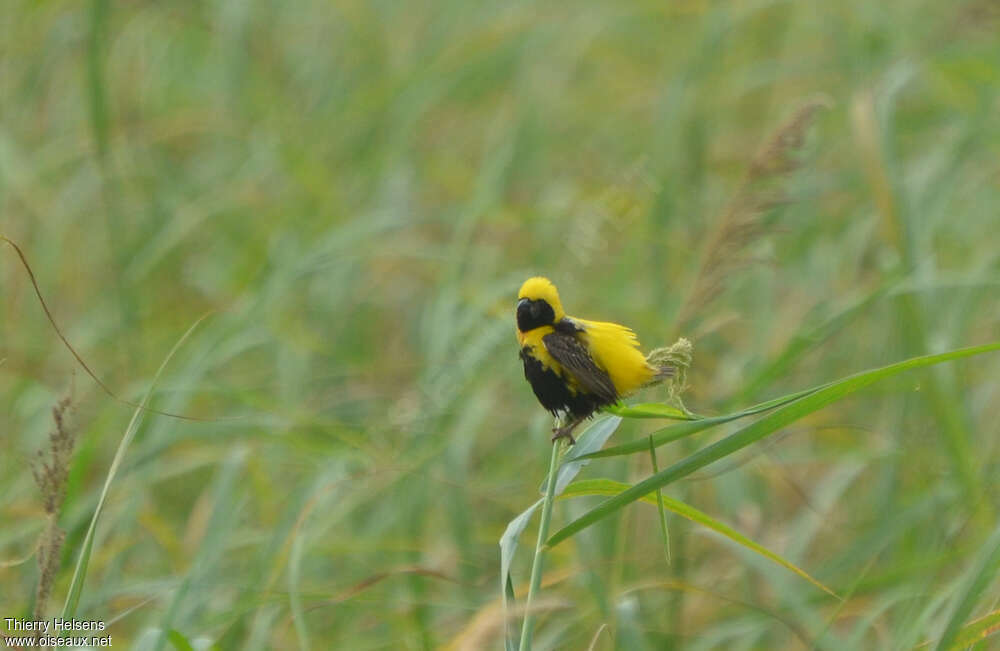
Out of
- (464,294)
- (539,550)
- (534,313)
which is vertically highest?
(464,294)

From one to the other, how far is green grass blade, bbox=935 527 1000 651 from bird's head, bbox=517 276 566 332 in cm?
80

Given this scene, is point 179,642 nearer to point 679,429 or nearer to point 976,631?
point 679,429

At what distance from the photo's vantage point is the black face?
6.31 feet

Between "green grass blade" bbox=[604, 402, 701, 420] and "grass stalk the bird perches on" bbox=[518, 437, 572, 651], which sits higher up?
"green grass blade" bbox=[604, 402, 701, 420]

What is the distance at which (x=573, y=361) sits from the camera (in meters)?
1.81

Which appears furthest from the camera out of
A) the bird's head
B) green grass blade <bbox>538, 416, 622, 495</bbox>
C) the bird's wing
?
the bird's head

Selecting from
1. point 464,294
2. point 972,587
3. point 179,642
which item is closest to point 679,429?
point 972,587

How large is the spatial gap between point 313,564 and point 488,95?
2.91 meters

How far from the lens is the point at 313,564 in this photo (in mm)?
3271

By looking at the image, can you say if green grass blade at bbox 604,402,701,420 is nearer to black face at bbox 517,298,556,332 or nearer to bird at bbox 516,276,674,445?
bird at bbox 516,276,674,445

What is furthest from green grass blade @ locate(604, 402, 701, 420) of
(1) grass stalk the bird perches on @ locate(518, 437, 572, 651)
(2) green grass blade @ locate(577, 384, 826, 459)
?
(1) grass stalk the bird perches on @ locate(518, 437, 572, 651)

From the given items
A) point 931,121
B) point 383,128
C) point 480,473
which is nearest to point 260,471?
point 480,473

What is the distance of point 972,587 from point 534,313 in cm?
84

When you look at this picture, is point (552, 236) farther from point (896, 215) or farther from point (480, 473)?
point (896, 215)
